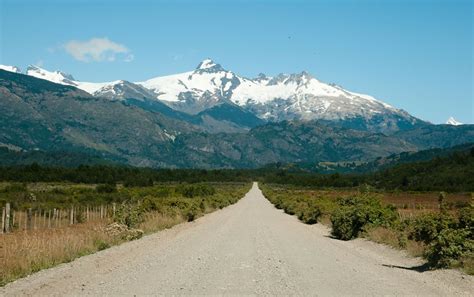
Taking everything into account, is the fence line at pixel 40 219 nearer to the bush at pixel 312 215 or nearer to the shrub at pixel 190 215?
the shrub at pixel 190 215

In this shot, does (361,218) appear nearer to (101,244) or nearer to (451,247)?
(451,247)

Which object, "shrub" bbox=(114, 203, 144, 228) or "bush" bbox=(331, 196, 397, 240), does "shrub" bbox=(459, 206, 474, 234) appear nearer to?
"bush" bbox=(331, 196, 397, 240)

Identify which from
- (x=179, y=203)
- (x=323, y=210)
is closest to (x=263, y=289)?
(x=323, y=210)

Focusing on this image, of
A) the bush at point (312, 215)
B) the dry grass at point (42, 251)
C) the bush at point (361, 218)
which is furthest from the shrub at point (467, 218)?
the bush at point (312, 215)

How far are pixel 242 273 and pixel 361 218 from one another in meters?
16.5

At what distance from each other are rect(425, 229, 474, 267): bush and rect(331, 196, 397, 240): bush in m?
12.1

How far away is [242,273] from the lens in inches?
643

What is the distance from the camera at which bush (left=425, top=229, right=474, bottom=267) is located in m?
17.8

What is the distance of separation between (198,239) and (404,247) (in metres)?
10.6

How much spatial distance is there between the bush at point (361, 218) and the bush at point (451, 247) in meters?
12.1

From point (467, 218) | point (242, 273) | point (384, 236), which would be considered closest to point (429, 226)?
point (467, 218)

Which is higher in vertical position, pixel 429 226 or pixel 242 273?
pixel 429 226

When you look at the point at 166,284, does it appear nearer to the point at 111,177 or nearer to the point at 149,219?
the point at 149,219

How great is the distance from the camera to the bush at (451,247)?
17.8 meters
